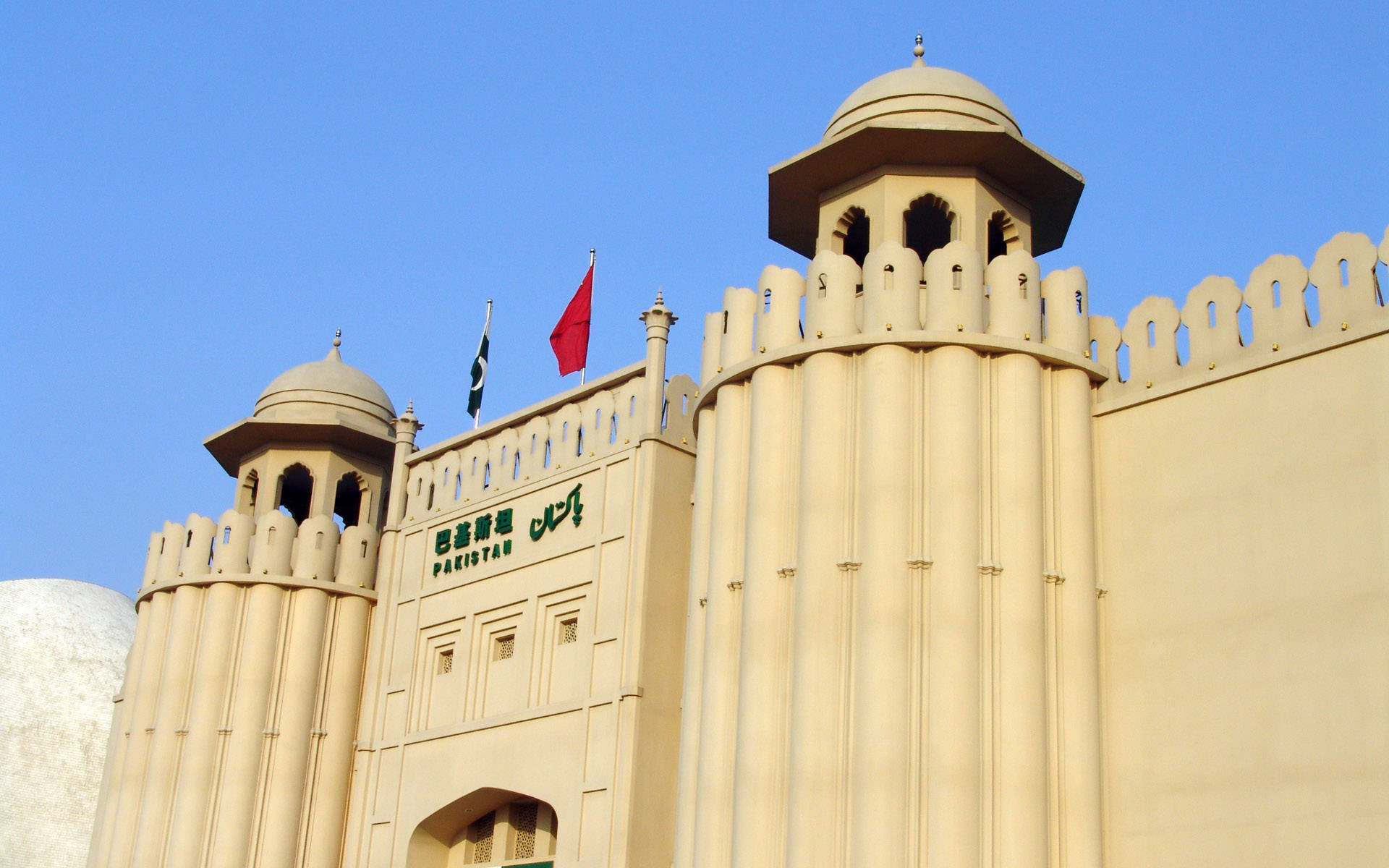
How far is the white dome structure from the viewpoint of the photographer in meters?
29.6

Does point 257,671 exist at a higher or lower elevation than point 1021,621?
higher

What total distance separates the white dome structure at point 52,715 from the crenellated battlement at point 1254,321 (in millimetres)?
22063

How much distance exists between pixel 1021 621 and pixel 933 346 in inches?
95.4

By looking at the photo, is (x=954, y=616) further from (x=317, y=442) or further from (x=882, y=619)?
(x=317, y=442)

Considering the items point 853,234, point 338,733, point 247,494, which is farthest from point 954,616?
point 247,494

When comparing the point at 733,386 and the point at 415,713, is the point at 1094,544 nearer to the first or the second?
the point at 733,386

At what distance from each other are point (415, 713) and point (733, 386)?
608 cm

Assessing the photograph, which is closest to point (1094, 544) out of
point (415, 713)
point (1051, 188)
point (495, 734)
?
point (1051, 188)

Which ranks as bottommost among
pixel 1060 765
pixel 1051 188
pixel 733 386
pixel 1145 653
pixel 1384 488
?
pixel 1060 765

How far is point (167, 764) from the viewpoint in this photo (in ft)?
63.0

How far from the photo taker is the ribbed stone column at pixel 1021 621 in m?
11.9

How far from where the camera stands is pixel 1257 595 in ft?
40.0

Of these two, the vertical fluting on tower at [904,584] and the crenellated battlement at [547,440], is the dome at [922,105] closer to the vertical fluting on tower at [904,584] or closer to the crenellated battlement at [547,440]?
the vertical fluting on tower at [904,584]

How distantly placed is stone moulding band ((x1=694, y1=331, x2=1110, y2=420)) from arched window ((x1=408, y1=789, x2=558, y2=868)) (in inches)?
225
